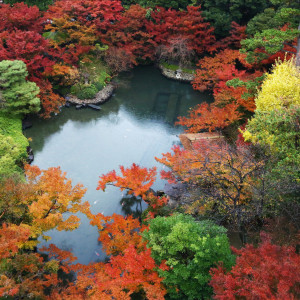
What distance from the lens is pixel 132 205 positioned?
16.4m

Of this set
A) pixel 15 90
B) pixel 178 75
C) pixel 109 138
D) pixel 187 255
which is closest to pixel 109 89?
pixel 109 138

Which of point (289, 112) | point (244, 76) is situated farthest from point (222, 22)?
point (289, 112)

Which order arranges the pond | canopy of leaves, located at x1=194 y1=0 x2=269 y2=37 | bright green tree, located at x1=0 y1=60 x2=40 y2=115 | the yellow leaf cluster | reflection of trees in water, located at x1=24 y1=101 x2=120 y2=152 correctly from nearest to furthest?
the yellow leaf cluster, the pond, bright green tree, located at x1=0 y1=60 x2=40 y2=115, reflection of trees in water, located at x1=24 y1=101 x2=120 y2=152, canopy of leaves, located at x1=194 y1=0 x2=269 y2=37

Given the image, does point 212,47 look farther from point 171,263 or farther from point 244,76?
point 171,263

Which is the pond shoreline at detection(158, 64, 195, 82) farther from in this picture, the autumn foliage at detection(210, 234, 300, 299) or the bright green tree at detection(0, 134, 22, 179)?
the autumn foliage at detection(210, 234, 300, 299)

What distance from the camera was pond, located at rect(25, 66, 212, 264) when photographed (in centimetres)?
1591

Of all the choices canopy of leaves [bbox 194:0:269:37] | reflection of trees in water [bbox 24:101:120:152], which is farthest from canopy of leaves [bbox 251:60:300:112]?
canopy of leaves [bbox 194:0:269:37]

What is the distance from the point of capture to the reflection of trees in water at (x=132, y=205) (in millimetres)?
15945

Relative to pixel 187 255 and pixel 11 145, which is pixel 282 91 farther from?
pixel 11 145

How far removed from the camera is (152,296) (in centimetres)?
915

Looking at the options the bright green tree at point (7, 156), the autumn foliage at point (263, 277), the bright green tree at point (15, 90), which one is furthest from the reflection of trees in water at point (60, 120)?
the autumn foliage at point (263, 277)

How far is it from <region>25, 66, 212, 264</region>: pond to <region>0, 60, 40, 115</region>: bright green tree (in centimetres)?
205

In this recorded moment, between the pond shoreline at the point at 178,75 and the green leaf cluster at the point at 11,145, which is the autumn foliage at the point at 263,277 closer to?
the green leaf cluster at the point at 11,145

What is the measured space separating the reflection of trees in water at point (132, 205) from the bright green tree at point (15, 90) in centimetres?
963
